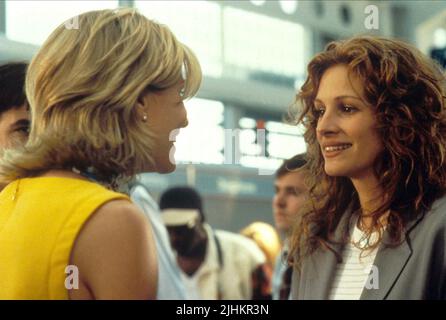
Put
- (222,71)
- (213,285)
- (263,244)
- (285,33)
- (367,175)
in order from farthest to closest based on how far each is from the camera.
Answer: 1. (285,33)
2. (222,71)
3. (263,244)
4. (213,285)
5. (367,175)

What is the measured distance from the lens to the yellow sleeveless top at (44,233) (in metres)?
0.97

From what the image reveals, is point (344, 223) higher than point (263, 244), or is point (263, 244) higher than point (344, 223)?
point (344, 223)

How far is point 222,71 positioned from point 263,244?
217 centimetres

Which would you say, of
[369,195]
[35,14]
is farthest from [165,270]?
[35,14]

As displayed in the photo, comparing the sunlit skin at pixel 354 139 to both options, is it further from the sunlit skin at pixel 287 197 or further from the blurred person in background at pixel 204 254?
the blurred person in background at pixel 204 254

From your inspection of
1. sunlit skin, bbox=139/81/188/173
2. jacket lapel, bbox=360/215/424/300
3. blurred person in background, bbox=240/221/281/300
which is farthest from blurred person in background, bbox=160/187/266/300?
sunlit skin, bbox=139/81/188/173

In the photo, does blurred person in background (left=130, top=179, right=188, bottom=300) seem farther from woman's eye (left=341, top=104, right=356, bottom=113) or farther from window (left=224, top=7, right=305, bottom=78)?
window (left=224, top=7, right=305, bottom=78)

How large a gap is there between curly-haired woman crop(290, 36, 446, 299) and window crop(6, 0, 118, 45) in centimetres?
146

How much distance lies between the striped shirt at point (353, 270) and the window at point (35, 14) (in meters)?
1.63

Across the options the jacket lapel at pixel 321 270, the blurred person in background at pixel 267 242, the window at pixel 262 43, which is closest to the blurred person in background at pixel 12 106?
the jacket lapel at pixel 321 270

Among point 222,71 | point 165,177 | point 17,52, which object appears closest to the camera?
point 17,52
